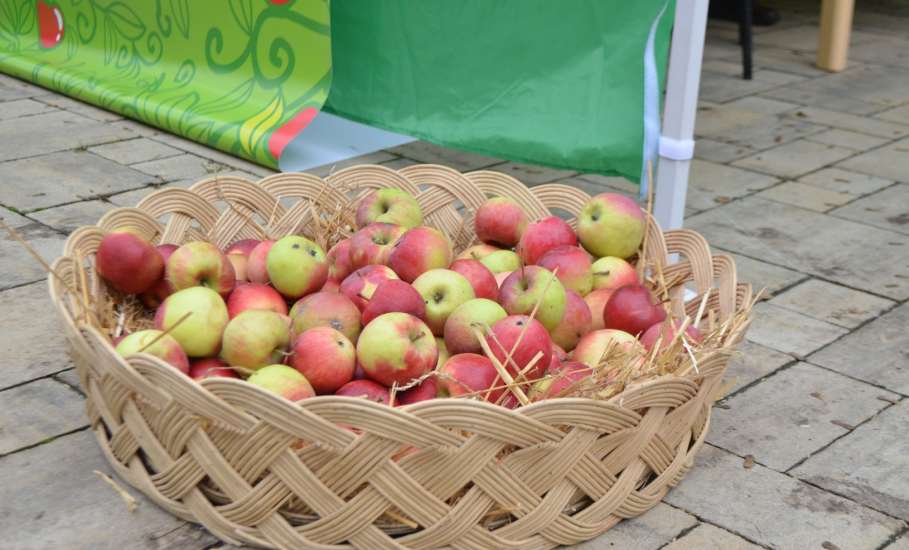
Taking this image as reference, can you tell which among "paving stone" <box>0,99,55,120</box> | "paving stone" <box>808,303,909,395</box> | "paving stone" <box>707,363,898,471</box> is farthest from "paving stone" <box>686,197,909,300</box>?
"paving stone" <box>0,99,55,120</box>

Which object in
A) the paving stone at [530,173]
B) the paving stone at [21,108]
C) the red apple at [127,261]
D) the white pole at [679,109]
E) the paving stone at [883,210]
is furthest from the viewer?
the paving stone at [21,108]

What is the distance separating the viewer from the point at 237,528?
175 centimetres

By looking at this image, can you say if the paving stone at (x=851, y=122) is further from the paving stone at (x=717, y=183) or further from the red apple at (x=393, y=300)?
the red apple at (x=393, y=300)

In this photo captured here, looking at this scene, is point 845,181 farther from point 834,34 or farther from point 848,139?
point 834,34

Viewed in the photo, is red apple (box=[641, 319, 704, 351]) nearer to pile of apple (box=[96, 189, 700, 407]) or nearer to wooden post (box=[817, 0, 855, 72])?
pile of apple (box=[96, 189, 700, 407])

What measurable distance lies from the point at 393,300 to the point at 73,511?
0.68 metres

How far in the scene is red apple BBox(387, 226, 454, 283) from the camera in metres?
2.21

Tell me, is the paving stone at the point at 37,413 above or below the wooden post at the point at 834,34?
below

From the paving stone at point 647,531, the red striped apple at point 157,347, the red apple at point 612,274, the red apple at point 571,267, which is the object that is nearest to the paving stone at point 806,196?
Answer: the red apple at point 612,274

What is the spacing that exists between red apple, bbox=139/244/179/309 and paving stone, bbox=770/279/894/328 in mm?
1588

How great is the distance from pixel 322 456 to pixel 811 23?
222 inches

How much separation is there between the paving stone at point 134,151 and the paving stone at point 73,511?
201cm

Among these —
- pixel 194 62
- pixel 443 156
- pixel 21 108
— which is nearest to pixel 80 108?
pixel 21 108

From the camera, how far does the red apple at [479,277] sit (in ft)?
7.15
